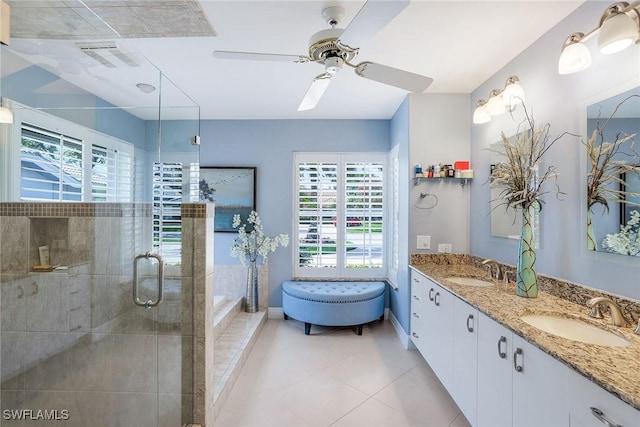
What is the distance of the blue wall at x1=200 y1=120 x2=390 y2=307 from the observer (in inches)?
147

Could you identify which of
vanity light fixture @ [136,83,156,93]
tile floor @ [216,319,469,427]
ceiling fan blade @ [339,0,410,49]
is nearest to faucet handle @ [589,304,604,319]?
tile floor @ [216,319,469,427]

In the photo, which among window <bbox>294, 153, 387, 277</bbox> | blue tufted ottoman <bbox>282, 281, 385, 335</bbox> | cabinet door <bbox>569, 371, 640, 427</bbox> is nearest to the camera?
cabinet door <bbox>569, 371, 640, 427</bbox>

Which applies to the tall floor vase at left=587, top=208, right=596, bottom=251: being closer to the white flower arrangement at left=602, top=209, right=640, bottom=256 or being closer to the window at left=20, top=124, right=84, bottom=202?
the white flower arrangement at left=602, top=209, right=640, bottom=256

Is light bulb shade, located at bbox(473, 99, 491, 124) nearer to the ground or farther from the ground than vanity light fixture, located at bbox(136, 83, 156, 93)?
nearer to the ground

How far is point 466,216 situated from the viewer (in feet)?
9.54

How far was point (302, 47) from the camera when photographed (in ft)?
6.81

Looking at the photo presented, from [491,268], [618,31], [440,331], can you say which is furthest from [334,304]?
[618,31]

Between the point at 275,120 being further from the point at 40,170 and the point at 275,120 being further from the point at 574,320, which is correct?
the point at 574,320

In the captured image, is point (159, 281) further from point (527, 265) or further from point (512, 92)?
point (512, 92)

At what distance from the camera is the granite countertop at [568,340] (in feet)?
2.83

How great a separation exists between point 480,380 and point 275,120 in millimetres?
3377

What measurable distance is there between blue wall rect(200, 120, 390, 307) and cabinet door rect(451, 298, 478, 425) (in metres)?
2.27

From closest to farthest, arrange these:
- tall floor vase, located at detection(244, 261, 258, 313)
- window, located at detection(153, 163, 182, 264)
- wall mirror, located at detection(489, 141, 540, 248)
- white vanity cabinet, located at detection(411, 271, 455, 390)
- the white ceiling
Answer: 1. the white ceiling
2. window, located at detection(153, 163, 182, 264)
3. white vanity cabinet, located at detection(411, 271, 455, 390)
4. wall mirror, located at detection(489, 141, 540, 248)
5. tall floor vase, located at detection(244, 261, 258, 313)

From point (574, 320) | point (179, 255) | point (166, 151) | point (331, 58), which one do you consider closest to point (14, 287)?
point (179, 255)
